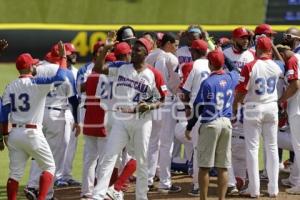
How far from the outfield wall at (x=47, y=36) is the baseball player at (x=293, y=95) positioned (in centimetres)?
1081

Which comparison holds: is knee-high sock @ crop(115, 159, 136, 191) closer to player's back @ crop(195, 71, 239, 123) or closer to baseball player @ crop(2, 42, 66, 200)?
baseball player @ crop(2, 42, 66, 200)

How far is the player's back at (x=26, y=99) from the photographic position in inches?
386

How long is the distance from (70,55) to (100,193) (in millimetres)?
2451

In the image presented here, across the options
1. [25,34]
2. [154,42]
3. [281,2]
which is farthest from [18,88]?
[281,2]

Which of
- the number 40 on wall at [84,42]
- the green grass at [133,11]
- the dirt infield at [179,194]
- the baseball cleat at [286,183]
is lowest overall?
the dirt infield at [179,194]

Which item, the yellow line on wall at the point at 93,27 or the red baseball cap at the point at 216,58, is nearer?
the red baseball cap at the point at 216,58

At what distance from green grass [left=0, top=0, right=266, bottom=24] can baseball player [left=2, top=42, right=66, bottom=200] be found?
12159 mm

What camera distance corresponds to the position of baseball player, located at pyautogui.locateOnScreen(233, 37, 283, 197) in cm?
1066

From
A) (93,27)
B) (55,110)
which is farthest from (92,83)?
(93,27)

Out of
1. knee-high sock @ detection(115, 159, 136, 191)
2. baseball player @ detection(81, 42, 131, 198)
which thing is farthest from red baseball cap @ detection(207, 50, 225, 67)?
knee-high sock @ detection(115, 159, 136, 191)

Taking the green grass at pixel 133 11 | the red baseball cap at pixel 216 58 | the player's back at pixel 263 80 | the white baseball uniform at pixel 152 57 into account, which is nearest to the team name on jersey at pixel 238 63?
the player's back at pixel 263 80

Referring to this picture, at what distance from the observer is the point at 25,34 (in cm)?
2133

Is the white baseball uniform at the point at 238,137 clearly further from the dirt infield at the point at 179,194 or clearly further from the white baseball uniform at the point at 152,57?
the white baseball uniform at the point at 152,57

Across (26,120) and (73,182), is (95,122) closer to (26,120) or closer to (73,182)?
(26,120)
